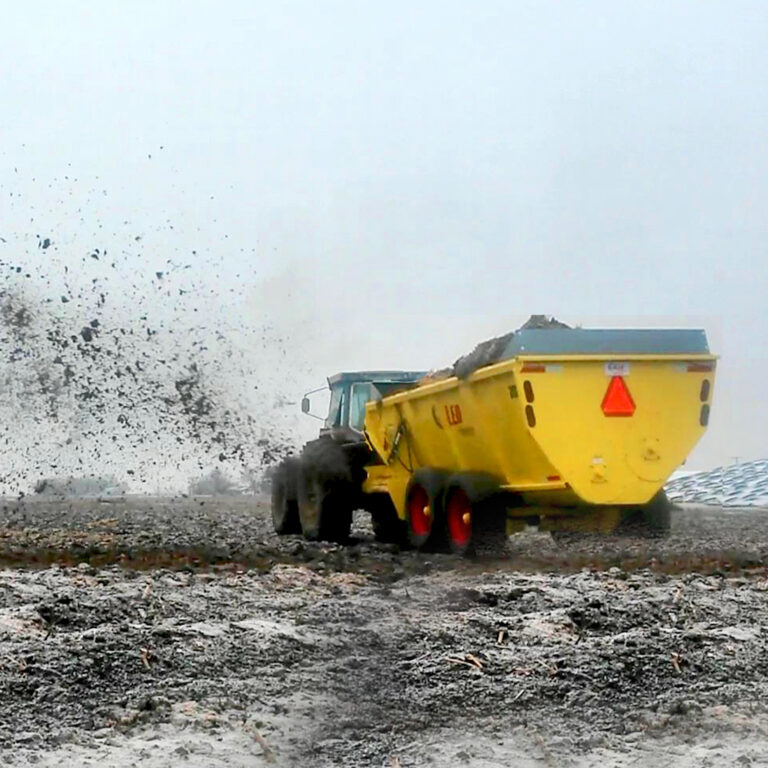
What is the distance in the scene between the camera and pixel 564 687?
6.25 meters

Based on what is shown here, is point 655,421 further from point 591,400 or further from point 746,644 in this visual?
point 746,644

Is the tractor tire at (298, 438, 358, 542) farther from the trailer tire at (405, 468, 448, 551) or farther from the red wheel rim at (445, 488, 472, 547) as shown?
the red wheel rim at (445, 488, 472, 547)

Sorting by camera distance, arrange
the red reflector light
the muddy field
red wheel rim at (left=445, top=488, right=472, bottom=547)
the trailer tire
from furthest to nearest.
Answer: the trailer tire < red wheel rim at (left=445, top=488, right=472, bottom=547) < the red reflector light < the muddy field

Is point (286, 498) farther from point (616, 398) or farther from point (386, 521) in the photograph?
point (616, 398)

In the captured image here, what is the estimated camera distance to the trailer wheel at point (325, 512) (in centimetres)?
1513

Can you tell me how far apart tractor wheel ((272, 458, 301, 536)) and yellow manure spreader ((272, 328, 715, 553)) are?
354 cm

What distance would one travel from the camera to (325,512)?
15.2m

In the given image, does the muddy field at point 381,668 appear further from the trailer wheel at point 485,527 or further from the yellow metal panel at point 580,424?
the trailer wheel at point 485,527

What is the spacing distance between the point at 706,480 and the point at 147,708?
28.4 m

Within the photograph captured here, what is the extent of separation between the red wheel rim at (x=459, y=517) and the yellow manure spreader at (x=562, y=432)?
1 centimetres

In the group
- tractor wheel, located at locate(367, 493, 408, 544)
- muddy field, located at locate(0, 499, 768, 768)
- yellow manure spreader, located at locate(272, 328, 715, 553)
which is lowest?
muddy field, located at locate(0, 499, 768, 768)

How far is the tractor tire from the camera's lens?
1512cm

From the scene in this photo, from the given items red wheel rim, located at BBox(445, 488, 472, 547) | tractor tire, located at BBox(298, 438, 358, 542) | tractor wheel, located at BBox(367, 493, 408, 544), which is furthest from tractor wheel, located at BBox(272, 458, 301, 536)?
red wheel rim, located at BBox(445, 488, 472, 547)

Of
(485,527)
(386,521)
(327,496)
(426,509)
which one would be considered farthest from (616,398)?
(327,496)
